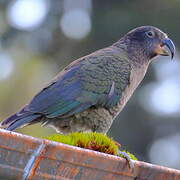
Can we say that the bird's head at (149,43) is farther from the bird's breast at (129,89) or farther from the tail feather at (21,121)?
the tail feather at (21,121)

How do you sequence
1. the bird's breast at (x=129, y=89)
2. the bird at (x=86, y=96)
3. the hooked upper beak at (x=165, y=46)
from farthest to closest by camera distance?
the hooked upper beak at (x=165, y=46) → the bird's breast at (x=129, y=89) → the bird at (x=86, y=96)

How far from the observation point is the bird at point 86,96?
5199 millimetres

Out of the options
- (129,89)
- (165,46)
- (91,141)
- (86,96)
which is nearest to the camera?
(91,141)

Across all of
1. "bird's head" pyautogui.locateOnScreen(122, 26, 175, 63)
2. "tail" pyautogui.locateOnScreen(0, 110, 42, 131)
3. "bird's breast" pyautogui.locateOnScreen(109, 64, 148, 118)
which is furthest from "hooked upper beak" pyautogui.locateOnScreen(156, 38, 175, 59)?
"tail" pyautogui.locateOnScreen(0, 110, 42, 131)

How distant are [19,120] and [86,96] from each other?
2.19 feet

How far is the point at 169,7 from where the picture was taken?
53.5ft

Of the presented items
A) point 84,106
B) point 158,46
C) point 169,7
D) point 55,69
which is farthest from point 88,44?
point 84,106

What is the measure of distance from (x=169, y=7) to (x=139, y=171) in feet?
44.1

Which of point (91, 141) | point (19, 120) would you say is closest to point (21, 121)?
point (19, 120)

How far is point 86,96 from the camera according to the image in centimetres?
537

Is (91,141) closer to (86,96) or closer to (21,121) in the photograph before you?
(21,121)

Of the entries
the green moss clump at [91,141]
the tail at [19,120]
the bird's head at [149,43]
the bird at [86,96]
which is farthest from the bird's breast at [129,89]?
the green moss clump at [91,141]

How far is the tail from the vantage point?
15.6 feet

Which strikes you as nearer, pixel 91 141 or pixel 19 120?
pixel 91 141
